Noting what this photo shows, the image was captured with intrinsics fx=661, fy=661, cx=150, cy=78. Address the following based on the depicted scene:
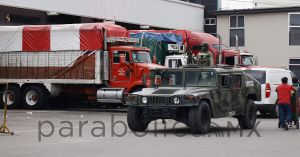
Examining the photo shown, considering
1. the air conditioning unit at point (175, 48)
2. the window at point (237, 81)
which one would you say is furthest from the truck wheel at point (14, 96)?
the window at point (237, 81)

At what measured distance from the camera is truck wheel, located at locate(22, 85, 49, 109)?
1119 inches

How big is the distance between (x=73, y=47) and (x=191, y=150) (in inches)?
591

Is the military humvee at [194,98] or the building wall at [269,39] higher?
the building wall at [269,39]

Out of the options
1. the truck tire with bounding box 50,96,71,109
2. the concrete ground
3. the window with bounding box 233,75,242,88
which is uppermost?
the window with bounding box 233,75,242,88

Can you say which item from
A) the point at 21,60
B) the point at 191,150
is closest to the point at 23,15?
the point at 21,60

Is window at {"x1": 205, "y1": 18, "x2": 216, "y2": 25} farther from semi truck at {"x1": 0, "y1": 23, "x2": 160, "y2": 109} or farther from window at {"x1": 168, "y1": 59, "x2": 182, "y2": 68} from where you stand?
semi truck at {"x1": 0, "y1": 23, "x2": 160, "y2": 109}

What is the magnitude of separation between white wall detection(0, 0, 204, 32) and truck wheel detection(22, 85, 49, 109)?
4696 mm

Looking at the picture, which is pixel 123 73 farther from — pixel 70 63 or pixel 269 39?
pixel 269 39

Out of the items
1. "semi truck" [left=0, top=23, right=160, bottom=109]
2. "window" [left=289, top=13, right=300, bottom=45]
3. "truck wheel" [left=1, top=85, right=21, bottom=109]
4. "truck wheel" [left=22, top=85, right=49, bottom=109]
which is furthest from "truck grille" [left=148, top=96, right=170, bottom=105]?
"window" [left=289, top=13, right=300, bottom=45]

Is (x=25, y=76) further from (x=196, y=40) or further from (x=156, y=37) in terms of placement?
(x=196, y=40)

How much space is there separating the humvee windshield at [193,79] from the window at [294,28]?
26.8m

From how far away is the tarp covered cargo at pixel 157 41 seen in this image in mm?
30734

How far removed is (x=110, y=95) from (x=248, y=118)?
8.96 metres

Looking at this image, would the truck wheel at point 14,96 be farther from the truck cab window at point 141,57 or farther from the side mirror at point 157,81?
the side mirror at point 157,81
